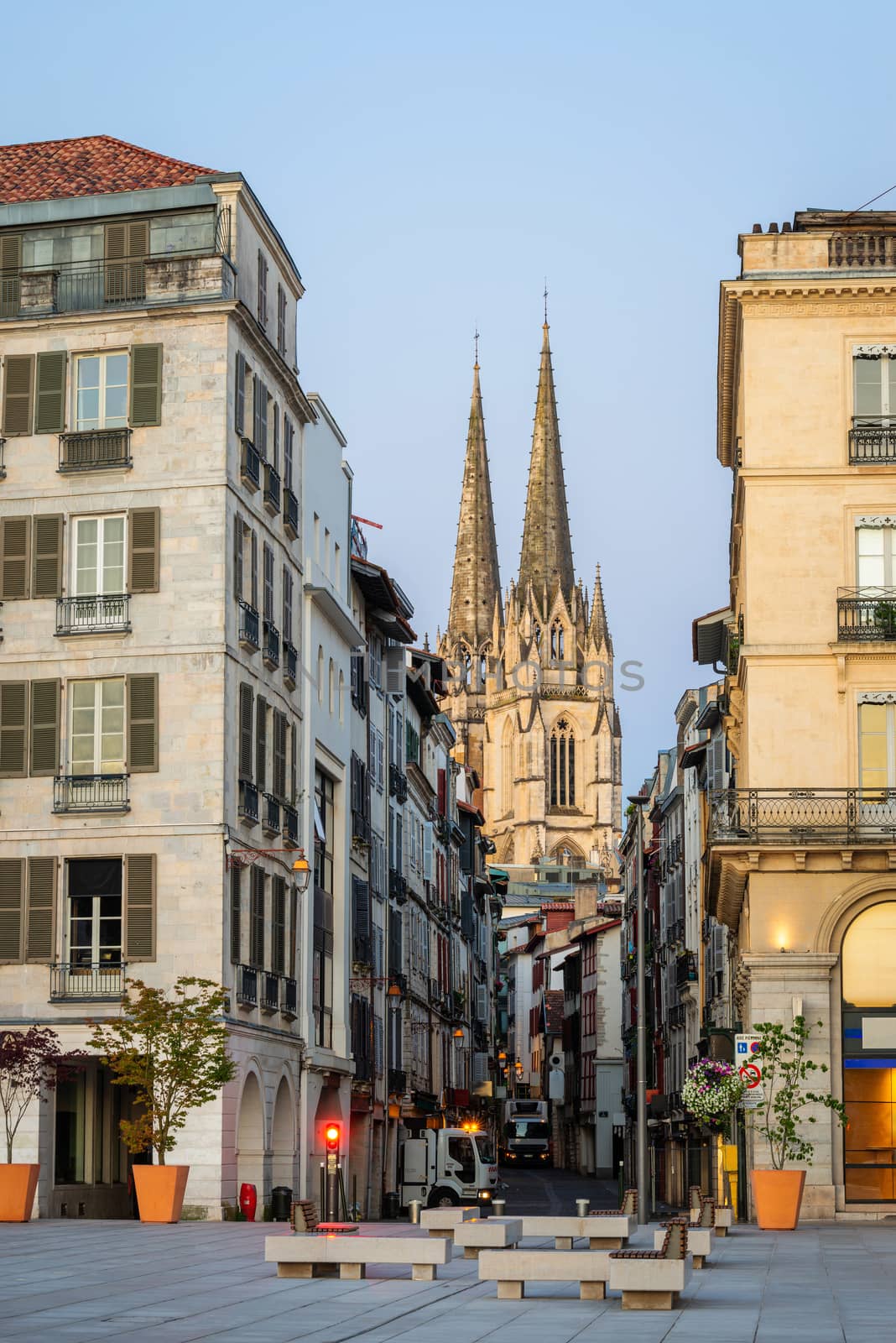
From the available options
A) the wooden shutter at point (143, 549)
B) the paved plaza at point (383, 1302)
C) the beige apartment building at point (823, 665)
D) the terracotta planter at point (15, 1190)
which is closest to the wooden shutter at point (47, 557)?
the wooden shutter at point (143, 549)

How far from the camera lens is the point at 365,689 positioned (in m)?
65.5

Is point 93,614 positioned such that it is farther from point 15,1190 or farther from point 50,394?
point 15,1190

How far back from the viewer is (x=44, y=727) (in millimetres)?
45750

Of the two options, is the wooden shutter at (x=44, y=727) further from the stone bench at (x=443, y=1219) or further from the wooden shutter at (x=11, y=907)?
the stone bench at (x=443, y=1219)

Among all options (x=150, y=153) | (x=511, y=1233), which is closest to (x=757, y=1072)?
(x=511, y=1233)

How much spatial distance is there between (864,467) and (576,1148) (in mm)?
104945

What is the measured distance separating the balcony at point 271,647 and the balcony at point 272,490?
2.61 meters

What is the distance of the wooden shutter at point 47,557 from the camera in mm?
46344

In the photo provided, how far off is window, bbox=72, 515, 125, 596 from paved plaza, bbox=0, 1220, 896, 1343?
1730 centimetres

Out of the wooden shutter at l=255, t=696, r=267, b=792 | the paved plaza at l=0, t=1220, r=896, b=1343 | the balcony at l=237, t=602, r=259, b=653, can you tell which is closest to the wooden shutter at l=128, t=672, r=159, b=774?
the balcony at l=237, t=602, r=259, b=653

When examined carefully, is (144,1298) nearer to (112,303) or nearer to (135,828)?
(135,828)

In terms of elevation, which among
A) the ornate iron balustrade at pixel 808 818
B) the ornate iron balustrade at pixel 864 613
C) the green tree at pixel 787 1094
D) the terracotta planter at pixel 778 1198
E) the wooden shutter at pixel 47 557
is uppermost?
the wooden shutter at pixel 47 557

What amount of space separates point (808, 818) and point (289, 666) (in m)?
13.9

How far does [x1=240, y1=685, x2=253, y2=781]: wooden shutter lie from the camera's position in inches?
1841
